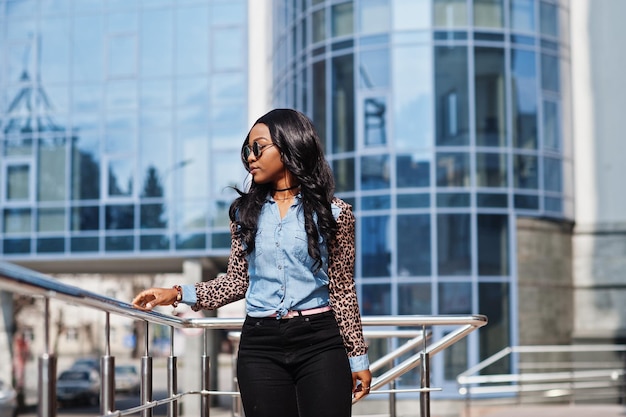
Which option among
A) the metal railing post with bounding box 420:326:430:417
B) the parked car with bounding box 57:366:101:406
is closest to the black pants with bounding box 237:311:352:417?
the metal railing post with bounding box 420:326:430:417

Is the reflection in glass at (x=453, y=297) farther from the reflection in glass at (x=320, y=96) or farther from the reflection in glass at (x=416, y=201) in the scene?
the reflection in glass at (x=320, y=96)

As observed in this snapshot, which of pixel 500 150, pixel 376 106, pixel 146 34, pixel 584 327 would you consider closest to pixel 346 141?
pixel 376 106

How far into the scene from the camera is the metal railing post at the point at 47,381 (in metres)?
3.02

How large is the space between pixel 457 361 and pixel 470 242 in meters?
2.44

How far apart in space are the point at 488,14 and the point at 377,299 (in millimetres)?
6325

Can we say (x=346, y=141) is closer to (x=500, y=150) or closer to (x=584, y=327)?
(x=500, y=150)

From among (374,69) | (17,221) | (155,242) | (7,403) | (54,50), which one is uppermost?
(54,50)

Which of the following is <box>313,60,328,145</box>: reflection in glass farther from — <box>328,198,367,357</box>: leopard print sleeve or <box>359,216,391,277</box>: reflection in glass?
<box>328,198,367,357</box>: leopard print sleeve

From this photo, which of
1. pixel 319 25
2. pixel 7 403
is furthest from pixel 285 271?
pixel 7 403

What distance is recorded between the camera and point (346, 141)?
76.5 ft

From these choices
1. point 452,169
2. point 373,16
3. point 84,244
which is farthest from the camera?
point 84,244

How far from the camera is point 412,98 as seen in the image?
2291cm

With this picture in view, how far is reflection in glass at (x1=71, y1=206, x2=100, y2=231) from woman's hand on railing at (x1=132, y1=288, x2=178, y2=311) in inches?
1002

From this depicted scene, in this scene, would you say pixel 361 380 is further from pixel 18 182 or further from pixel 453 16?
pixel 18 182
